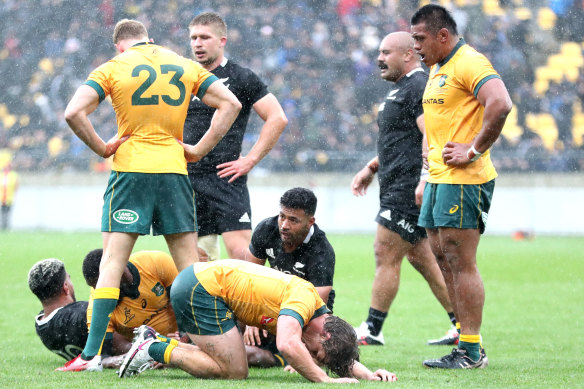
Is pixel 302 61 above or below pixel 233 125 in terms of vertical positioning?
above

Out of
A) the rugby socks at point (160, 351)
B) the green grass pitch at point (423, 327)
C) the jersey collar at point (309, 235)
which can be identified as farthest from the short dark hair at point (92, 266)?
the jersey collar at point (309, 235)

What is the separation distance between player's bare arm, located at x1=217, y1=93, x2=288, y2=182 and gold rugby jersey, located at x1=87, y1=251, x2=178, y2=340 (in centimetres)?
87

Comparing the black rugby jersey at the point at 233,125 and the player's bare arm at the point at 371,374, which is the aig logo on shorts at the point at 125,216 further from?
the player's bare arm at the point at 371,374

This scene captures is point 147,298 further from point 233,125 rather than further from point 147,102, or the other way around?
point 233,125

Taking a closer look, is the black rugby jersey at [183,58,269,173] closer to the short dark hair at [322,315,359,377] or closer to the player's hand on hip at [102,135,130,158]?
the player's hand on hip at [102,135,130,158]

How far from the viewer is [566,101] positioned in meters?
22.7

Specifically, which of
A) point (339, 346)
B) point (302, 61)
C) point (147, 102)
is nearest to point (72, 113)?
point (147, 102)

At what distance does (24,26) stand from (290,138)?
8.42 m

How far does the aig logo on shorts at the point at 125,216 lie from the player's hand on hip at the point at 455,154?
193 cm

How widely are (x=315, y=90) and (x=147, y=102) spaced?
18.0 metres

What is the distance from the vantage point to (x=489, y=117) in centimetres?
508

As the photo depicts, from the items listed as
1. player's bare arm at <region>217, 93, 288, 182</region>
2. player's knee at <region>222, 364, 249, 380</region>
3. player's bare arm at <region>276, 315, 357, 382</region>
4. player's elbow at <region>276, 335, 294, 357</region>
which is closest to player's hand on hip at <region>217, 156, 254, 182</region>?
player's bare arm at <region>217, 93, 288, 182</region>

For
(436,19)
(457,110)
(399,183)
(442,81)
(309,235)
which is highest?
(436,19)

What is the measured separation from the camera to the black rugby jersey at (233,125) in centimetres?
638
